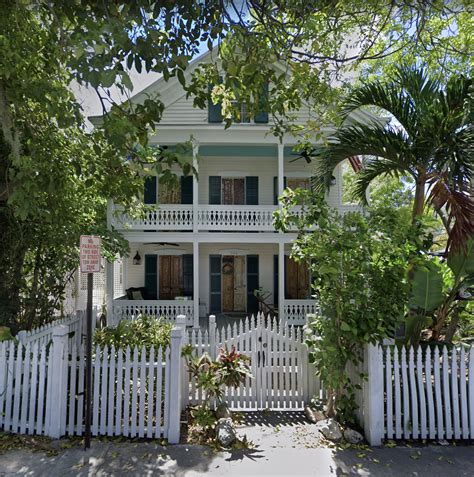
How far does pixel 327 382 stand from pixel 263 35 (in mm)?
4489

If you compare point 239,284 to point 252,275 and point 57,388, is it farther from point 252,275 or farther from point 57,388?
point 57,388

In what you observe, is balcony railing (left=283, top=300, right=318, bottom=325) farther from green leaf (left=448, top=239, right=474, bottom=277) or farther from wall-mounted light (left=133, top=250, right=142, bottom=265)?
green leaf (left=448, top=239, right=474, bottom=277)

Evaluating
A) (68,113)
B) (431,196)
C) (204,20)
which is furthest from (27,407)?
(431,196)

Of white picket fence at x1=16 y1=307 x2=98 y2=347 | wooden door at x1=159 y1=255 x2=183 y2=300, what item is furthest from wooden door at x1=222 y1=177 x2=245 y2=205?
white picket fence at x1=16 y1=307 x2=98 y2=347

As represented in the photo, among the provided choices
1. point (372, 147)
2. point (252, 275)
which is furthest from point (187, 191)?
point (372, 147)

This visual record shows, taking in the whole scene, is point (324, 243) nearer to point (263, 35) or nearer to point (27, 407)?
point (263, 35)

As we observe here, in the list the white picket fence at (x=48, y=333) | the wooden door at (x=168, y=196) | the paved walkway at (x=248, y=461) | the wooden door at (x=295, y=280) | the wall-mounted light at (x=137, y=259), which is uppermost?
the wooden door at (x=168, y=196)

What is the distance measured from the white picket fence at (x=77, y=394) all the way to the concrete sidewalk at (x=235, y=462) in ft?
0.80

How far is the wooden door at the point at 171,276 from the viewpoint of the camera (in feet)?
44.6

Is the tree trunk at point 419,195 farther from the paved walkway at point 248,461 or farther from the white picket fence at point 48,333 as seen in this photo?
the white picket fence at point 48,333

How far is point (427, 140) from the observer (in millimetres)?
5516

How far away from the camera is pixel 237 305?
1370cm

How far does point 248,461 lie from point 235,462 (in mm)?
141

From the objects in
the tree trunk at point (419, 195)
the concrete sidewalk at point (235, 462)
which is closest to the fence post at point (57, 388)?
the concrete sidewalk at point (235, 462)
